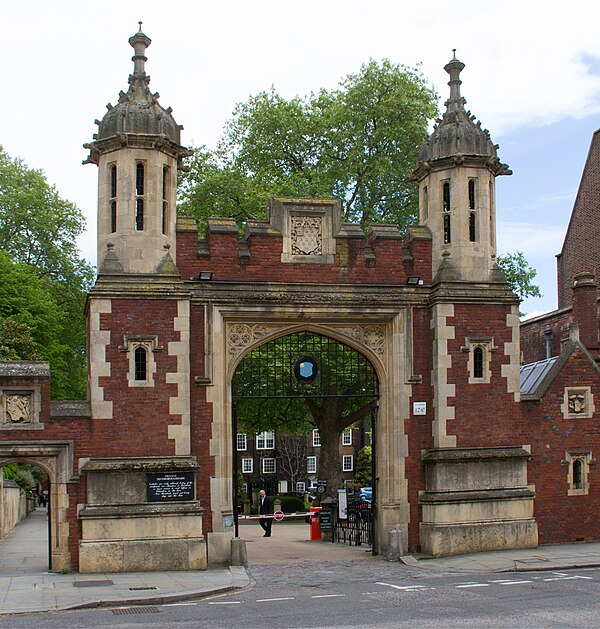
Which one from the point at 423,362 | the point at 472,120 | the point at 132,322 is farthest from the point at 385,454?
the point at 472,120

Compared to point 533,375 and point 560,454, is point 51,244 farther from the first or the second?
point 560,454

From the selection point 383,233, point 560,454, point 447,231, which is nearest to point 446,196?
point 447,231

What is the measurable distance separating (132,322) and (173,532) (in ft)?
12.5

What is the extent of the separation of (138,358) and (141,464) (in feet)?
6.34

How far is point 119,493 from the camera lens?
1638 centimetres

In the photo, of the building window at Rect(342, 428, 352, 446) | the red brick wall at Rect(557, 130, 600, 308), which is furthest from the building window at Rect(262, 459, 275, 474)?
the red brick wall at Rect(557, 130, 600, 308)

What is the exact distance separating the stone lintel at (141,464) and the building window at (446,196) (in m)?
7.21

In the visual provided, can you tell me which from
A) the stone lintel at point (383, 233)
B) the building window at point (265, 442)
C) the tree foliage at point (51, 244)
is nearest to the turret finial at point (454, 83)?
the stone lintel at point (383, 233)

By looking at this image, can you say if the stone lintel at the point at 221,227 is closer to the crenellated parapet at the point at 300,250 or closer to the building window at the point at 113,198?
the crenellated parapet at the point at 300,250

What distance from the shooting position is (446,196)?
1902 cm

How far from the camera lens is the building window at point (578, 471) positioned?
18.8m

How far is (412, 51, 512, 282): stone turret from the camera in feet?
61.0

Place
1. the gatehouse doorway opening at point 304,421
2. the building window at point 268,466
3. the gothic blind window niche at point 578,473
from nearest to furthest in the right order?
the gatehouse doorway opening at point 304,421 → the gothic blind window niche at point 578,473 → the building window at point 268,466

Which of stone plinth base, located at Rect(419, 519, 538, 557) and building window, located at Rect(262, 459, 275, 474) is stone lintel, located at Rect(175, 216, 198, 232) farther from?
building window, located at Rect(262, 459, 275, 474)
